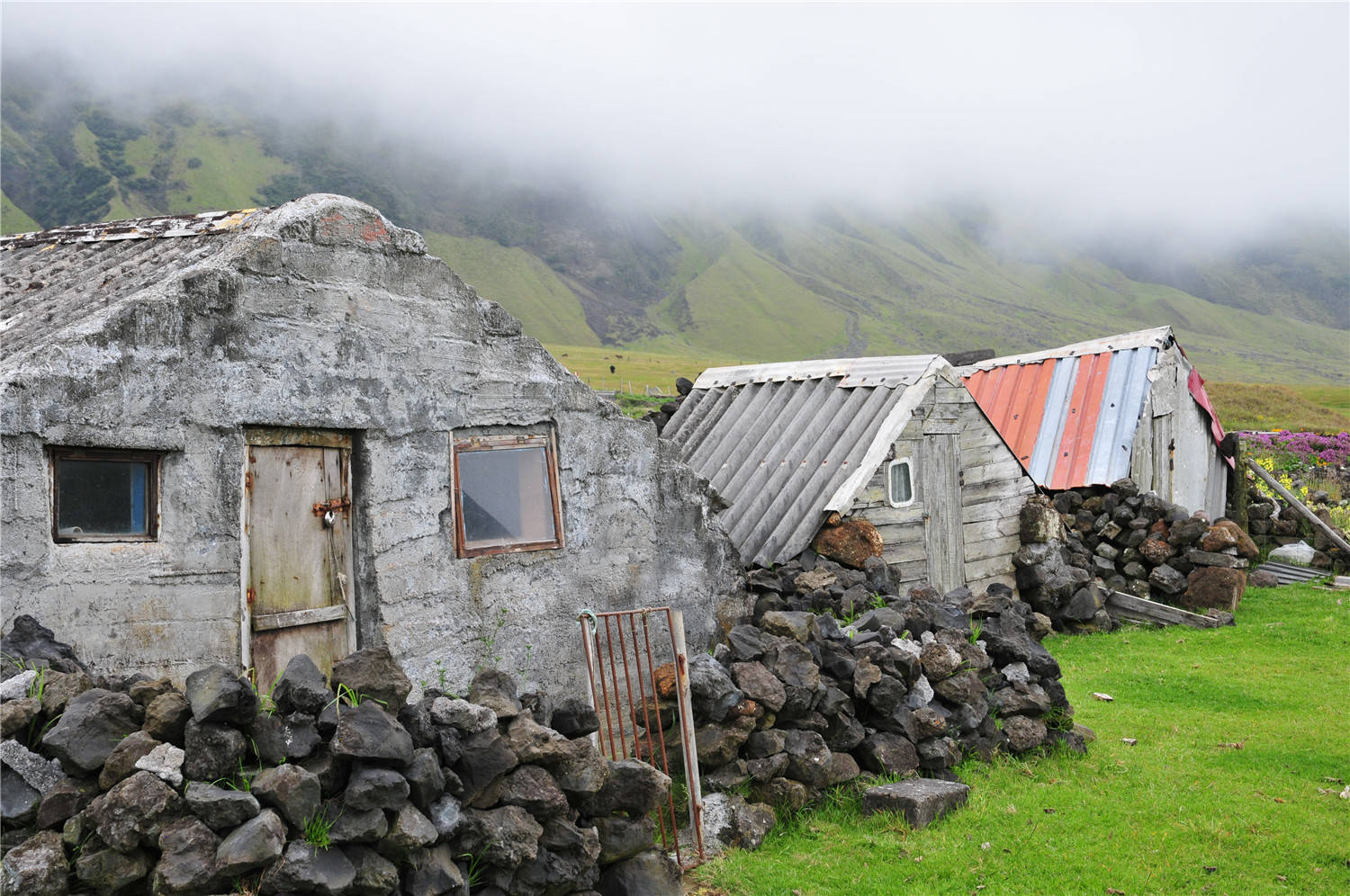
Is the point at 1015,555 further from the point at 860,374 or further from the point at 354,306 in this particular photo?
the point at 354,306

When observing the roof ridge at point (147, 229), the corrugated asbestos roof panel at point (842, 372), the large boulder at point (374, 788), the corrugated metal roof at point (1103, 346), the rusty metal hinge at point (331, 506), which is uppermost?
the corrugated metal roof at point (1103, 346)

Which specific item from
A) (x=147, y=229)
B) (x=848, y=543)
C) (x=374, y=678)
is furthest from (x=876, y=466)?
(x=147, y=229)

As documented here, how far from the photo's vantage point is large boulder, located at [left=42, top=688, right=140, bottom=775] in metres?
4.46

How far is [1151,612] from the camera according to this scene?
14.5 meters

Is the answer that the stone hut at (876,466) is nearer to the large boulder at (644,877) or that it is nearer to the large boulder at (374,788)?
the large boulder at (644,877)

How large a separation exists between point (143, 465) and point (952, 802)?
6.06 metres

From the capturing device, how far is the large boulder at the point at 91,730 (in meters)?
4.46

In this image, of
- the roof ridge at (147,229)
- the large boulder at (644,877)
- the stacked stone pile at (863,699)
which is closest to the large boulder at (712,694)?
the stacked stone pile at (863,699)

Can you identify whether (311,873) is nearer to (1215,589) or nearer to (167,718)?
(167,718)

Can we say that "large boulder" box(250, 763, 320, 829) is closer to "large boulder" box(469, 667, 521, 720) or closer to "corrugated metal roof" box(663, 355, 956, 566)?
"large boulder" box(469, 667, 521, 720)

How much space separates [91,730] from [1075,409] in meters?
16.7

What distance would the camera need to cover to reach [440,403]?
25.7ft

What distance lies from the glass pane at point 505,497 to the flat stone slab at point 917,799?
128 inches

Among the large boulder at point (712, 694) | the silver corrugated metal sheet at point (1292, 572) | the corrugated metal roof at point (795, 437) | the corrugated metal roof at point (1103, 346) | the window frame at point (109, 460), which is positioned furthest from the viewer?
the corrugated metal roof at point (1103, 346)
